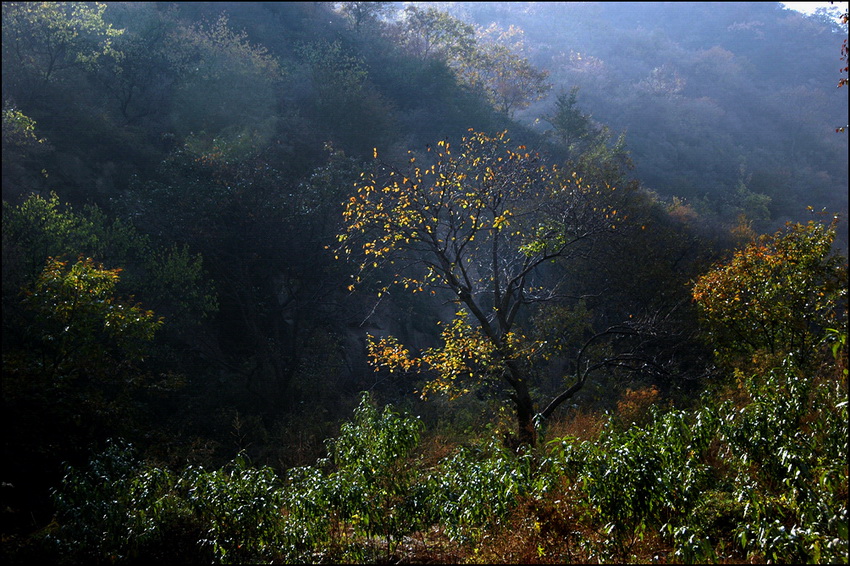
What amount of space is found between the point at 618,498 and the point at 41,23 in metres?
20.1

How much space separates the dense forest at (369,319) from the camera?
17.0 feet

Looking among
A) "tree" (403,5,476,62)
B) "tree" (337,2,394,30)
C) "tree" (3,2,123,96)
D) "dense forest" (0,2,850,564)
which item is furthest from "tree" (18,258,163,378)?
"tree" (403,5,476,62)

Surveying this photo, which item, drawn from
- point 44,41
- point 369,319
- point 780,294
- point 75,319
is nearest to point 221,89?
point 44,41

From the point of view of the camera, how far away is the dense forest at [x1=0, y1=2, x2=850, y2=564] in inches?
204

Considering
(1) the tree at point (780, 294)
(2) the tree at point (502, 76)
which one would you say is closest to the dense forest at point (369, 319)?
(1) the tree at point (780, 294)

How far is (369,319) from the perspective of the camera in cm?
1786

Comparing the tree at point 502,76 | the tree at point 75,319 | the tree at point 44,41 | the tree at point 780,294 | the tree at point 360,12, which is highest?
the tree at point 360,12

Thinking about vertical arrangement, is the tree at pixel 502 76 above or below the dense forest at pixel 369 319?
above

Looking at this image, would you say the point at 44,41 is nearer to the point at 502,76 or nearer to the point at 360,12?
the point at 360,12

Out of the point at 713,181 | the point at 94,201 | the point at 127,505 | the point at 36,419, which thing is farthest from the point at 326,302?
the point at 713,181

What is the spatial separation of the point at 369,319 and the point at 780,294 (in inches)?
435

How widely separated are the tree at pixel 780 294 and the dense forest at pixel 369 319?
0.06 metres

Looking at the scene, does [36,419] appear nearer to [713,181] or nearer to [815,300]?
[815,300]

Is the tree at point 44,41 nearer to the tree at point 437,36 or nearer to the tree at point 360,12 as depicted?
the tree at point 360,12
